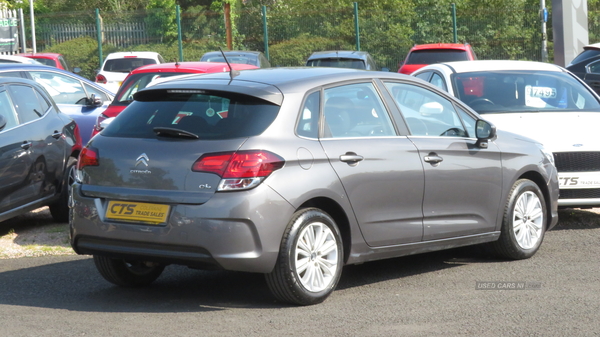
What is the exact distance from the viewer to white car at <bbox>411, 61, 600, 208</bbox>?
8680 millimetres

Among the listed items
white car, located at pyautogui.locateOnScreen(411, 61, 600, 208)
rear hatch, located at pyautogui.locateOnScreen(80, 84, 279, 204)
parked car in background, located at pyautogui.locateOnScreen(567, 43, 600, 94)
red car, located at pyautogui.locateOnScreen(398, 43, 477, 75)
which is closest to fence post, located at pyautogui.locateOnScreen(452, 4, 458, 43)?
red car, located at pyautogui.locateOnScreen(398, 43, 477, 75)

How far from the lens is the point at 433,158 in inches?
262

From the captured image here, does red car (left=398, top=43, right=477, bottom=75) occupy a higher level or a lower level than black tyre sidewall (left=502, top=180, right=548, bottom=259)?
higher

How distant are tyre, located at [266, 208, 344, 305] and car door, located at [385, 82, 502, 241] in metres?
0.98

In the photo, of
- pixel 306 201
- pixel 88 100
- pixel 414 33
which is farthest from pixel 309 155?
pixel 414 33

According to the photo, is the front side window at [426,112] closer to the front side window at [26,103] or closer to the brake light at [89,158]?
the brake light at [89,158]

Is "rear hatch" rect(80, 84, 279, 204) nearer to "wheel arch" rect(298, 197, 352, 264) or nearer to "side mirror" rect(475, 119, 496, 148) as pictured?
"wheel arch" rect(298, 197, 352, 264)

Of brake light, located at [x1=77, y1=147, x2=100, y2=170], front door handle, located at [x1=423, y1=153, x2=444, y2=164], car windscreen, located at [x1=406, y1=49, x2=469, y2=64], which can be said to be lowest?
front door handle, located at [x1=423, y1=153, x2=444, y2=164]

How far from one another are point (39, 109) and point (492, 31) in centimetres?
2473

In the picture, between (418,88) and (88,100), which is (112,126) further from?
(88,100)

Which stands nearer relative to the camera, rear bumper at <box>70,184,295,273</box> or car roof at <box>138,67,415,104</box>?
rear bumper at <box>70,184,295,273</box>

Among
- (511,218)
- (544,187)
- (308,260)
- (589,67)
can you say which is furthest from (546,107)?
(589,67)

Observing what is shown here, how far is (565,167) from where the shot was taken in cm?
870

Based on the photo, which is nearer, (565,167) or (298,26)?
(565,167)
